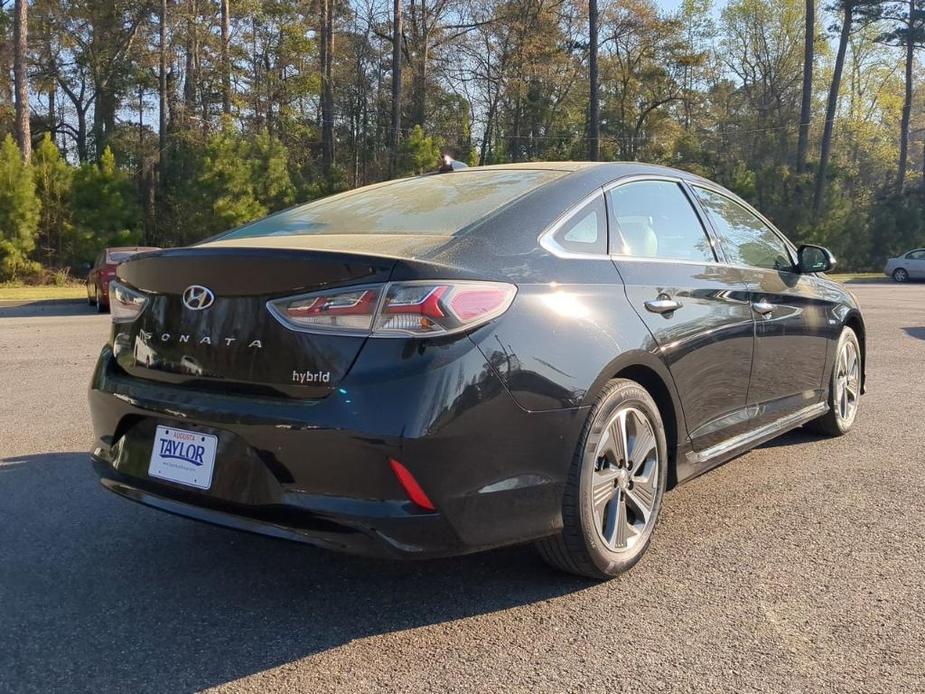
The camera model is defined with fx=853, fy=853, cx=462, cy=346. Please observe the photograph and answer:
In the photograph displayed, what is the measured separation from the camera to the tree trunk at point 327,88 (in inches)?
1502

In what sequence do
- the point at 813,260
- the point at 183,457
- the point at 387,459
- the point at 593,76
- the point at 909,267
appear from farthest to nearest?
the point at 593,76
the point at 909,267
the point at 813,260
the point at 183,457
the point at 387,459

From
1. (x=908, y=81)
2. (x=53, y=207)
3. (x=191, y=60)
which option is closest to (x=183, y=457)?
(x=53, y=207)

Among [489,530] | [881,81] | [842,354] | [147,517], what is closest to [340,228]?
[489,530]

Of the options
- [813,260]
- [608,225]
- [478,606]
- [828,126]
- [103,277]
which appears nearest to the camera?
[478,606]

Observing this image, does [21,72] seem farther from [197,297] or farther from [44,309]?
[197,297]

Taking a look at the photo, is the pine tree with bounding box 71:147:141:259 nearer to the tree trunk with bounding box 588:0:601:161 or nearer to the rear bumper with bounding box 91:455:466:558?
the tree trunk with bounding box 588:0:601:161

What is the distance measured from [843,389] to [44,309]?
1722cm

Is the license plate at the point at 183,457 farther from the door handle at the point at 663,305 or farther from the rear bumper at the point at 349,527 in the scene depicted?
the door handle at the point at 663,305

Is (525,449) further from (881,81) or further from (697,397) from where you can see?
(881,81)

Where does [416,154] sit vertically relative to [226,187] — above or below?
above

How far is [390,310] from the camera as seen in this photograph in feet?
8.71

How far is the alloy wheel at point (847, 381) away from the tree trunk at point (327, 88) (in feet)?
110

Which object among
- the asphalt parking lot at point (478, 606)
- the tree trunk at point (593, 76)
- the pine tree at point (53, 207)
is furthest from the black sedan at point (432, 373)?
the tree trunk at point (593, 76)

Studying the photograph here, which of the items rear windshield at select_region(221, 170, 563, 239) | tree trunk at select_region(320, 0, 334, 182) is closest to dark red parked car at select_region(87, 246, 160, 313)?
rear windshield at select_region(221, 170, 563, 239)
